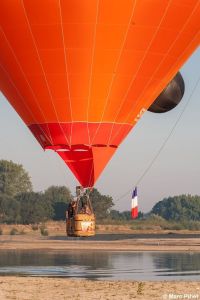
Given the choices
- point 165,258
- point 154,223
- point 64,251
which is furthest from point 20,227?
point 165,258

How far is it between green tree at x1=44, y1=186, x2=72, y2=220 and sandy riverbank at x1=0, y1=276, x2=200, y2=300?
218ft

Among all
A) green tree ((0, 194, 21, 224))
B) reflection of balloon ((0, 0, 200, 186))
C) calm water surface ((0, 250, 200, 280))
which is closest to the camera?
reflection of balloon ((0, 0, 200, 186))

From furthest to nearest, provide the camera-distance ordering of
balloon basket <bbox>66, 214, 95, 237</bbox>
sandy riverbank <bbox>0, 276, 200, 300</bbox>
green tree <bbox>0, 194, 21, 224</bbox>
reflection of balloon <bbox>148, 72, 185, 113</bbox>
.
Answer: green tree <bbox>0, 194, 21, 224</bbox> → reflection of balloon <bbox>148, 72, 185, 113</bbox> → sandy riverbank <bbox>0, 276, 200, 300</bbox> → balloon basket <bbox>66, 214, 95, 237</bbox>

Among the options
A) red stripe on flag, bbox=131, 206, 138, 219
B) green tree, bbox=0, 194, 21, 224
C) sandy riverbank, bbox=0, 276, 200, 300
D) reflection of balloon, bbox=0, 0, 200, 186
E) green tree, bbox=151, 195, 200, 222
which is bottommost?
sandy riverbank, bbox=0, 276, 200, 300

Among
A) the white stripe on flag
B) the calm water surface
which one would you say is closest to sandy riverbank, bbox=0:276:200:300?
the calm water surface

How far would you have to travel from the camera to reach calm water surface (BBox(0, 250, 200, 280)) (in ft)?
129

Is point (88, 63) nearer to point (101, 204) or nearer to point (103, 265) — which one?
point (103, 265)

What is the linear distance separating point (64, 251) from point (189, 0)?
32671 mm

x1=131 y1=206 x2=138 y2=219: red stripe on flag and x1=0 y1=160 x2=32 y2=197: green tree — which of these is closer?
x1=131 y1=206 x2=138 y2=219: red stripe on flag

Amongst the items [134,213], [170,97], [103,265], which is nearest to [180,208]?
[103,265]

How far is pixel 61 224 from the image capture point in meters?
107

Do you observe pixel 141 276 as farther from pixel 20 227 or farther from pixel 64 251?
pixel 20 227

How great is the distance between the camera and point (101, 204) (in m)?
122

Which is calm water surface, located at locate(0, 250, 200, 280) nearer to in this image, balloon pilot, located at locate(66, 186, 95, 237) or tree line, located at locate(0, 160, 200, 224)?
balloon pilot, located at locate(66, 186, 95, 237)
